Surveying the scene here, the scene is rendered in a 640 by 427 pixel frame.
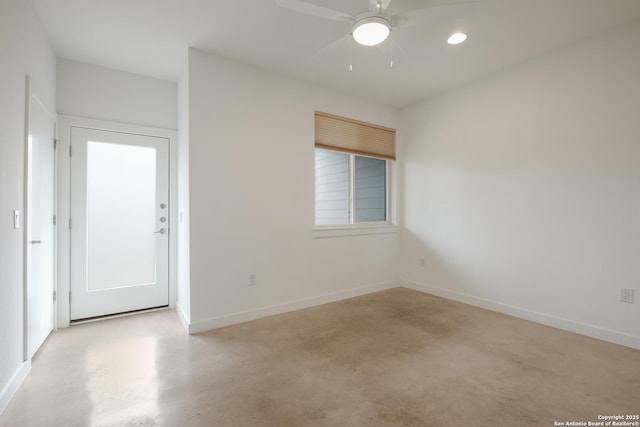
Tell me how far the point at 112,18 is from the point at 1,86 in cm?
111

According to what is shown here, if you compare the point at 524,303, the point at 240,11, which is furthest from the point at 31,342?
the point at 524,303

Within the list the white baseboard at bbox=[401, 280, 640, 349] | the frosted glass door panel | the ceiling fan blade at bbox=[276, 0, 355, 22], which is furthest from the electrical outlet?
the frosted glass door panel

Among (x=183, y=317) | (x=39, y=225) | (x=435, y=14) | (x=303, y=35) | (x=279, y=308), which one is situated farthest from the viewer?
(x=279, y=308)

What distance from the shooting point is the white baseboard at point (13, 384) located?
1.75m

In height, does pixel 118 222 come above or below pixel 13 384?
above

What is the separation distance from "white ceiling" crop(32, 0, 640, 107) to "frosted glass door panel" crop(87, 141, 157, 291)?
99cm

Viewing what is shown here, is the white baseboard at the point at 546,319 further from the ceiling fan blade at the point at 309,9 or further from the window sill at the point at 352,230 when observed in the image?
the ceiling fan blade at the point at 309,9

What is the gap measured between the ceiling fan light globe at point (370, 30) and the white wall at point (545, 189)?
216cm

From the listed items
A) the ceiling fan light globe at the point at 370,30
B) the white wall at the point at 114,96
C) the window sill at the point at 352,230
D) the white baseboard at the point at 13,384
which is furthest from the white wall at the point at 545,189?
the white baseboard at the point at 13,384

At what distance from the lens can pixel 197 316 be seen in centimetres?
291

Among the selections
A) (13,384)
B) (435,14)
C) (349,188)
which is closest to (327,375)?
(13,384)

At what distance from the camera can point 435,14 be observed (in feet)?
6.12

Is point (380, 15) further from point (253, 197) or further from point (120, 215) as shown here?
point (120, 215)

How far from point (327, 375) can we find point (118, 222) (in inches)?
112
